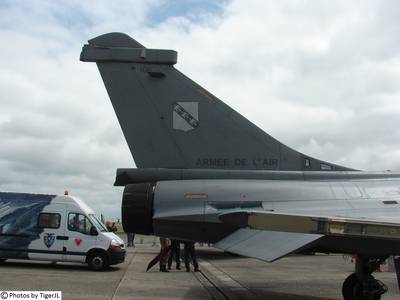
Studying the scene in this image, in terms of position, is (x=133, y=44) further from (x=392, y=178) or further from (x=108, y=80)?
(x=392, y=178)

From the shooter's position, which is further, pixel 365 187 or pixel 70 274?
pixel 70 274

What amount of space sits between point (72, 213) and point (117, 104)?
22.7 feet

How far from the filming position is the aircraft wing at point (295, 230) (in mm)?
6484

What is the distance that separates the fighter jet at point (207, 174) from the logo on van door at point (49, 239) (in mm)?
6884

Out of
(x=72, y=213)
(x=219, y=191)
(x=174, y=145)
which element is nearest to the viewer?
(x=219, y=191)

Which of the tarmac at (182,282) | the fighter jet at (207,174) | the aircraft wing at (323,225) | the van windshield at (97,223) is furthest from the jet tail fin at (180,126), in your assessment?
the van windshield at (97,223)

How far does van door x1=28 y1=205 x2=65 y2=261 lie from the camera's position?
578 inches

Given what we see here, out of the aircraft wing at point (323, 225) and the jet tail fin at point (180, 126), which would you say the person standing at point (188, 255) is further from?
the aircraft wing at point (323, 225)

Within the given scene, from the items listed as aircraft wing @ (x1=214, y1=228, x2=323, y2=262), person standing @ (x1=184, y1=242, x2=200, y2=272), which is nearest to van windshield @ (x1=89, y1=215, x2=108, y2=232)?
person standing @ (x1=184, y1=242, x2=200, y2=272)

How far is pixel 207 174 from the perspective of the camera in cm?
875

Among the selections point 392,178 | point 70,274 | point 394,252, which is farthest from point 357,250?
point 70,274

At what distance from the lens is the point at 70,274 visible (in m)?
13.1

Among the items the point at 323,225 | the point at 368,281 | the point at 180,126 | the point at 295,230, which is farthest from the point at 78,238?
the point at 323,225

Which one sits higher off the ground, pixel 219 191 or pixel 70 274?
pixel 219 191
